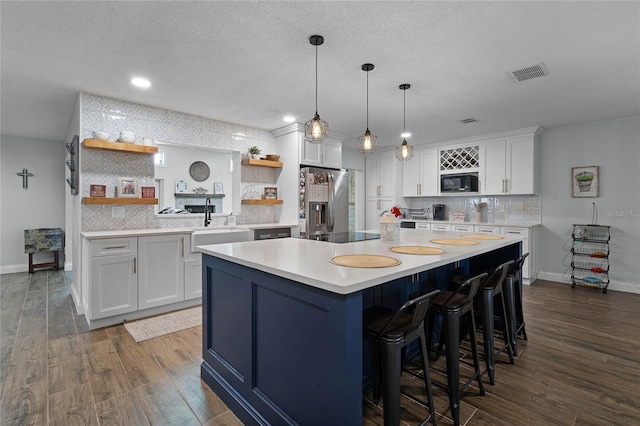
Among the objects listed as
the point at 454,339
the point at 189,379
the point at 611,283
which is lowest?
the point at 189,379

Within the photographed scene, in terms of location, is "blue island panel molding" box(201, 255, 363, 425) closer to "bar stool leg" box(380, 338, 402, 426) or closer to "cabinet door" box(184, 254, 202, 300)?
"bar stool leg" box(380, 338, 402, 426)

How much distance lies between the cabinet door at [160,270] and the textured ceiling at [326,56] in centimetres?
162

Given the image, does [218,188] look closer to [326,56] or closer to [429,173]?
[429,173]

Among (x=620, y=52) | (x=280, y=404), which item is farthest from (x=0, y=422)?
(x=620, y=52)

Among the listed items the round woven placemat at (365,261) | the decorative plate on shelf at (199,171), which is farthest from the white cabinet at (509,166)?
the decorative plate on shelf at (199,171)

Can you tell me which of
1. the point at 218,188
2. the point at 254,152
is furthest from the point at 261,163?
the point at 218,188

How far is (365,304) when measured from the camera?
77.1 inches

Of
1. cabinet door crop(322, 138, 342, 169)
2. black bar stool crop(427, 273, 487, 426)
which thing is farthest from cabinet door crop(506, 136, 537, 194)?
black bar stool crop(427, 273, 487, 426)

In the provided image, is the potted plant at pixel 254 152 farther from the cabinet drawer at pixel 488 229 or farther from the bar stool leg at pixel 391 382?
the bar stool leg at pixel 391 382

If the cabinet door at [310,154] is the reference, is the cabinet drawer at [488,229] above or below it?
below

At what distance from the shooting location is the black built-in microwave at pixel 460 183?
543 centimetres

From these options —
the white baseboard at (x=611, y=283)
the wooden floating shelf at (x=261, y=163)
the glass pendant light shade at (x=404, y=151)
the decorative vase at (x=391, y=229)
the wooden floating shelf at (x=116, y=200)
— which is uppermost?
the wooden floating shelf at (x=261, y=163)

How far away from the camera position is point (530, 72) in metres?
2.89

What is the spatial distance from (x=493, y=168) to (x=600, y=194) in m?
1.44
